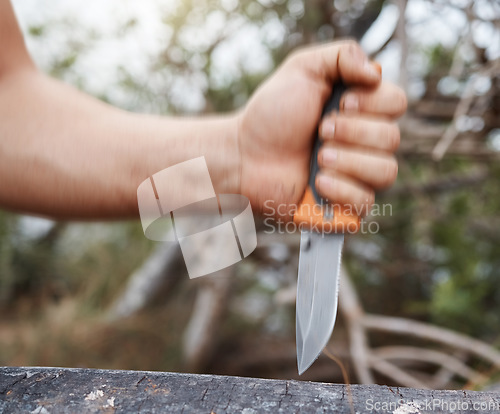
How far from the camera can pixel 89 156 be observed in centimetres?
98

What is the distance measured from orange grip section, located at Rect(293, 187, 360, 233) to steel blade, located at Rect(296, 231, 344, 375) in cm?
1

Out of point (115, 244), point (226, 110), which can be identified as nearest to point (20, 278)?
point (115, 244)

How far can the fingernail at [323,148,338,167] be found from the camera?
2.66 ft

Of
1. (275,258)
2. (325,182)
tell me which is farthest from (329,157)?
(275,258)

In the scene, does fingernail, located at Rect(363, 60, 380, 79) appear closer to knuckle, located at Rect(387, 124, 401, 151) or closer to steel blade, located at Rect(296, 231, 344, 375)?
knuckle, located at Rect(387, 124, 401, 151)

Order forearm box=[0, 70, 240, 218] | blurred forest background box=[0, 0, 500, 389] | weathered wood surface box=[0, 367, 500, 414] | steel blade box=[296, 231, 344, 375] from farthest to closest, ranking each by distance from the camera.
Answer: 1. blurred forest background box=[0, 0, 500, 389]
2. forearm box=[0, 70, 240, 218]
3. steel blade box=[296, 231, 344, 375]
4. weathered wood surface box=[0, 367, 500, 414]

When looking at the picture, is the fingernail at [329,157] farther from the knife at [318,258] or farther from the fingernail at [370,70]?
the fingernail at [370,70]

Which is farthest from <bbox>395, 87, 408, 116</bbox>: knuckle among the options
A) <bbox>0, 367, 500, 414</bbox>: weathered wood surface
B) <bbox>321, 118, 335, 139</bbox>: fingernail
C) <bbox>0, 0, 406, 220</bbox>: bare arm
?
<bbox>0, 367, 500, 414</bbox>: weathered wood surface

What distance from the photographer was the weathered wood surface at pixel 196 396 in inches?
23.5

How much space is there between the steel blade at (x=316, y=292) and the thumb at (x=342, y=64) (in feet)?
0.94

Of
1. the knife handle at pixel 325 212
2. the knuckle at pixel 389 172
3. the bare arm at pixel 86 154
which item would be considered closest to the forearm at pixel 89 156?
the bare arm at pixel 86 154

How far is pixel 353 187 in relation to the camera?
832mm

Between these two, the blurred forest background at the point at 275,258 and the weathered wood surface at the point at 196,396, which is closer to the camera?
the weathered wood surface at the point at 196,396

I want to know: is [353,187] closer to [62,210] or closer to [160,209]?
[160,209]
